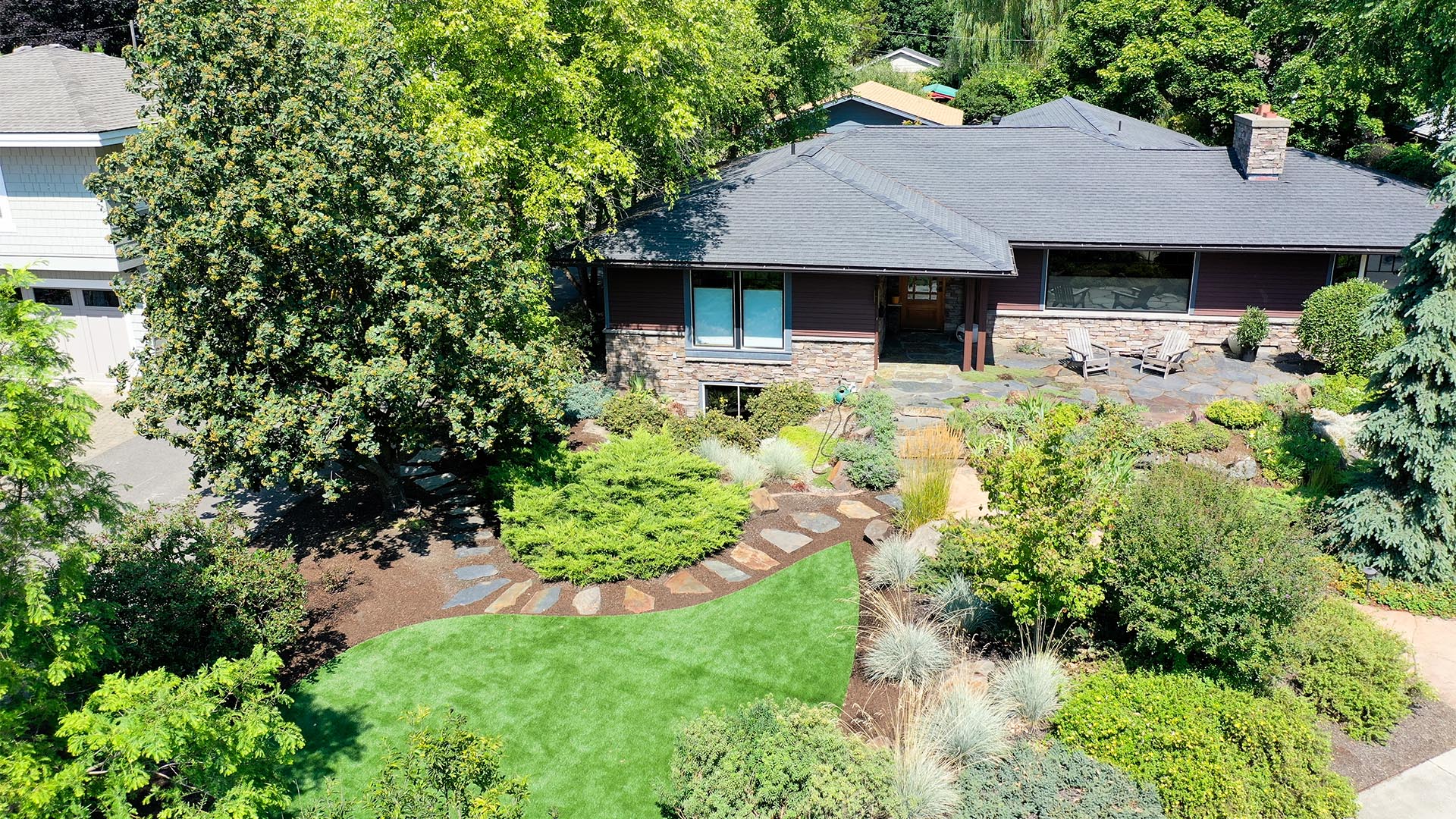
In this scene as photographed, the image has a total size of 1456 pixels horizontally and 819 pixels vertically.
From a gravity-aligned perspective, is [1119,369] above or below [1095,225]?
below

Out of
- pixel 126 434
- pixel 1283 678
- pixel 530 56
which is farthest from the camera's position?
pixel 126 434

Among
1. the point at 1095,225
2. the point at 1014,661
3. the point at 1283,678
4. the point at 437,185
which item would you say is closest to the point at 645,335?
the point at 437,185

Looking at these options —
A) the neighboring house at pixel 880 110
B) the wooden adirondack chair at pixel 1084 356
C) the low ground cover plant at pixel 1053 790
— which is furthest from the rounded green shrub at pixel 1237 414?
the neighboring house at pixel 880 110

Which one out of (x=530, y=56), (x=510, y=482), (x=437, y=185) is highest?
(x=530, y=56)

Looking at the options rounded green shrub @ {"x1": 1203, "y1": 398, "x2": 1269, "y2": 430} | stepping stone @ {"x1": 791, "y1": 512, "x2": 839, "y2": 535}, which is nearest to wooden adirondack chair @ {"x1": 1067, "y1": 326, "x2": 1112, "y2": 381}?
rounded green shrub @ {"x1": 1203, "y1": 398, "x2": 1269, "y2": 430}

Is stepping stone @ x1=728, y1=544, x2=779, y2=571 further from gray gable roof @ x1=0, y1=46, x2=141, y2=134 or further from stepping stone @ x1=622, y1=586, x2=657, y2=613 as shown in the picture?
gray gable roof @ x1=0, y1=46, x2=141, y2=134

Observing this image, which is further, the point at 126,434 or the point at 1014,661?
the point at 126,434

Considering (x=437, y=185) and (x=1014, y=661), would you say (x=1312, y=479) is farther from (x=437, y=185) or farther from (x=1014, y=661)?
(x=437, y=185)
